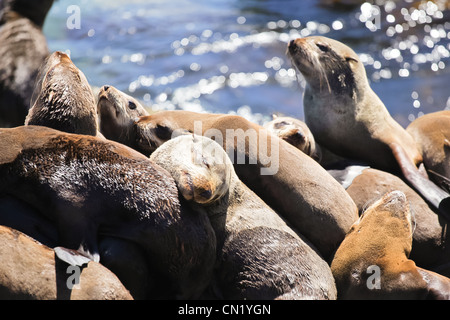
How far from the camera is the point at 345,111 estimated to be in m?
6.32

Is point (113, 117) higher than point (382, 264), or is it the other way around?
point (113, 117)

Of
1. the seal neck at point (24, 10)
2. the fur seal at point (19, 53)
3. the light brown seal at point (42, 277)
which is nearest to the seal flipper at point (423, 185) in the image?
the light brown seal at point (42, 277)

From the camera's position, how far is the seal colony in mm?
Result: 3471

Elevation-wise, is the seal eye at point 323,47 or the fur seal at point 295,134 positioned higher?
the seal eye at point 323,47

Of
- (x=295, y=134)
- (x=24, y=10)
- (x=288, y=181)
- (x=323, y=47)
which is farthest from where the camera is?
(x=24, y=10)

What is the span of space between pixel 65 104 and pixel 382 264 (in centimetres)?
237

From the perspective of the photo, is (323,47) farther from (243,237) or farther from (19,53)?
(19,53)

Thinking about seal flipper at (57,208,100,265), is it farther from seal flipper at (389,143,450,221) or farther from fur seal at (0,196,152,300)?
seal flipper at (389,143,450,221)

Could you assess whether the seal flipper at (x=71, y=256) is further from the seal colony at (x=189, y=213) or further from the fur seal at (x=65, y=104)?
the fur seal at (x=65, y=104)

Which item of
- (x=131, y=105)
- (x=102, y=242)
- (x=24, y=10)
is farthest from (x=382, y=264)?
(x=24, y=10)

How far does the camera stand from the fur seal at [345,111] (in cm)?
609

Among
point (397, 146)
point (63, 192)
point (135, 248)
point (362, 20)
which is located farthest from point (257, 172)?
point (362, 20)

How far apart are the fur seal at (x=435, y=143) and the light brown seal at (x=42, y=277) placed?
3.59 m

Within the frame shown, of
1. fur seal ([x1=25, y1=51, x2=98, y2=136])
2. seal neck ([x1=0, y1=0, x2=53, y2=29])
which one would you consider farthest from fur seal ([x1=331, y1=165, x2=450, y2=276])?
seal neck ([x1=0, y1=0, x2=53, y2=29])
